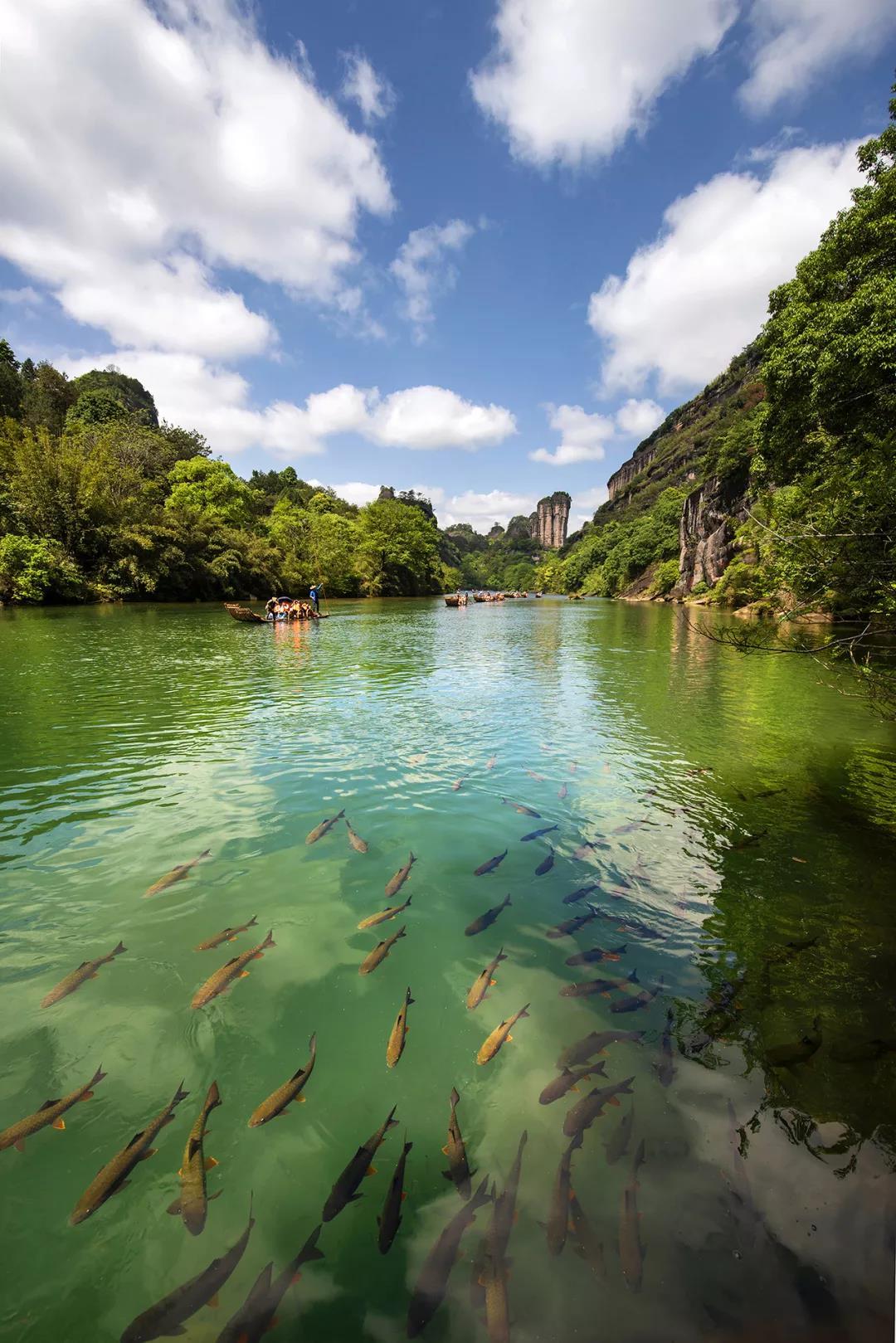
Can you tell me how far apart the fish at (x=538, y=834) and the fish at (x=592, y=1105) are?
357cm

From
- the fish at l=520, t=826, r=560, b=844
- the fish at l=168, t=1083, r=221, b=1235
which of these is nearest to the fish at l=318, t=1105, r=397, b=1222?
the fish at l=168, t=1083, r=221, b=1235

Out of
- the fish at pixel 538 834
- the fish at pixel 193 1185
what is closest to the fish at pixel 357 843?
the fish at pixel 538 834

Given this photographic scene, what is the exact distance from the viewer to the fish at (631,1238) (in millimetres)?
2582

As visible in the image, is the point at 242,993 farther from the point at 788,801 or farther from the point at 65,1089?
the point at 788,801

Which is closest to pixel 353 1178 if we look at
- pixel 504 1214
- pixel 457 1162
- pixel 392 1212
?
pixel 392 1212

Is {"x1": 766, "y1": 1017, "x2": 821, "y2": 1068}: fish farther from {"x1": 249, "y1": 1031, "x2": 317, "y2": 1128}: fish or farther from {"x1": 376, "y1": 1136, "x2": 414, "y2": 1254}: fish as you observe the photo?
{"x1": 249, "y1": 1031, "x2": 317, "y2": 1128}: fish

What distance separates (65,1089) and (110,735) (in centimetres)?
883

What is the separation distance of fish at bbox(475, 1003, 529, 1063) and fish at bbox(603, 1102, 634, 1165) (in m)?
0.92

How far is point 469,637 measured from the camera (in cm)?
3372

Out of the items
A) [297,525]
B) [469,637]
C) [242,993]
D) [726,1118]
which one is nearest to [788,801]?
[726,1118]

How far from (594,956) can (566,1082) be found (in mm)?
1431

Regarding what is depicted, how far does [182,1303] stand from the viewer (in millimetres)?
2467

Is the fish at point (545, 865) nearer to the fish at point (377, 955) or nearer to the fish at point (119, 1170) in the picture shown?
the fish at point (377, 955)

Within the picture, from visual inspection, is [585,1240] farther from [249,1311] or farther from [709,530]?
[709,530]
